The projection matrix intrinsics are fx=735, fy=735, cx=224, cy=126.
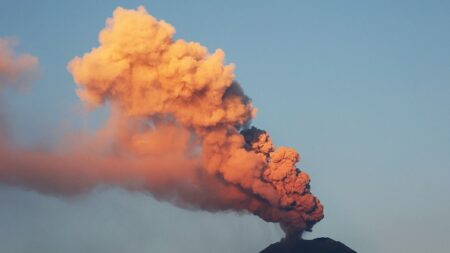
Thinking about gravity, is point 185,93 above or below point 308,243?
above

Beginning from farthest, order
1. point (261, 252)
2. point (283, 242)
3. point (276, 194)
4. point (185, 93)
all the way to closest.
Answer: point (261, 252) < point (283, 242) < point (276, 194) < point (185, 93)

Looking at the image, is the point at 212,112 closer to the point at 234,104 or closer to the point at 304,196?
the point at 234,104

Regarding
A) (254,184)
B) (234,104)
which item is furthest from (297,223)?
(234,104)

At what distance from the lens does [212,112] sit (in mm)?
65625

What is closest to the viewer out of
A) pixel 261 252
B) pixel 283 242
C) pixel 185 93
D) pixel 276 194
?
pixel 185 93

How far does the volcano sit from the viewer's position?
79600 mm

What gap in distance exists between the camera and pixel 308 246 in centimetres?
8350

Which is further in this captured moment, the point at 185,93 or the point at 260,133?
the point at 260,133

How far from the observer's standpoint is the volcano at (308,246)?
79.6 meters

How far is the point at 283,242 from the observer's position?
7981cm

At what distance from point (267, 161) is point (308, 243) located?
16.7 metres

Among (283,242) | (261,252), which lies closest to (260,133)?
(283,242)

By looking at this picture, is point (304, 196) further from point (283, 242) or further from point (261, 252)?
point (261, 252)

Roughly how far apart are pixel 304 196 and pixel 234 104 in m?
12.3
